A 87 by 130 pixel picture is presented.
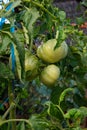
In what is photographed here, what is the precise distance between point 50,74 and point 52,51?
7 cm

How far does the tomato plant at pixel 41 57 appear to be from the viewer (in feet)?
2.95

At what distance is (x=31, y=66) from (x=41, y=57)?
1.7 inches

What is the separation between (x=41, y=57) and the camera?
1.07 meters

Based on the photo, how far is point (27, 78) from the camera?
1072mm

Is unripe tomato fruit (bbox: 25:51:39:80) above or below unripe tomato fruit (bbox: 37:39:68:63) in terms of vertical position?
below

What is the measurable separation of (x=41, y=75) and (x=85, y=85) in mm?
198

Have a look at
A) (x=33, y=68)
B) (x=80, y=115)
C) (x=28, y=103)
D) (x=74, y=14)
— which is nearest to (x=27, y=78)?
(x=33, y=68)

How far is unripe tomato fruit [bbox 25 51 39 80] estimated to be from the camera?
104 centimetres

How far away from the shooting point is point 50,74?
104 cm

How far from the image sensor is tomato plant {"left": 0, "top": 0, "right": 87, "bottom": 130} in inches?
35.4

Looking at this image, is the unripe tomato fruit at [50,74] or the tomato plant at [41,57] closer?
the tomato plant at [41,57]

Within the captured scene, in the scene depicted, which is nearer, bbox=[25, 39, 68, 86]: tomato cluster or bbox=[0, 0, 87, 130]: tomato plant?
bbox=[0, 0, 87, 130]: tomato plant

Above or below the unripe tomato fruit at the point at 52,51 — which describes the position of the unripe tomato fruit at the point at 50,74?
below

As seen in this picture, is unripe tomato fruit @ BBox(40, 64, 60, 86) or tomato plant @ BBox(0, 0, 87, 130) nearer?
tomato plant @ BBox(0, 0, 87, 130)
